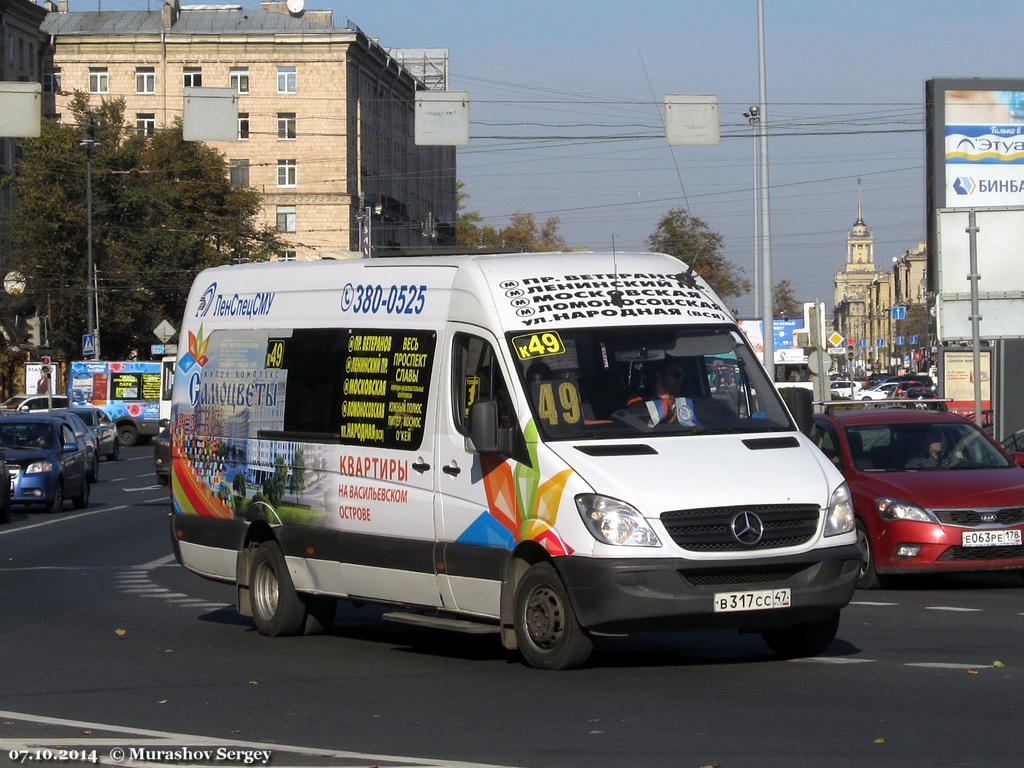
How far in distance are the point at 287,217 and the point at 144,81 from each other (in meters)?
10.9

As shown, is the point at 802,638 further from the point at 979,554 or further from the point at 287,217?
the point at 287,217

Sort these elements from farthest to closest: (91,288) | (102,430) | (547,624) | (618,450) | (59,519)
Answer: (91,288) → (102,430) → (59,519) → (547,624) → (618,450)

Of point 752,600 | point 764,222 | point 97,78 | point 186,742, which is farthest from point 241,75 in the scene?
point 186,742

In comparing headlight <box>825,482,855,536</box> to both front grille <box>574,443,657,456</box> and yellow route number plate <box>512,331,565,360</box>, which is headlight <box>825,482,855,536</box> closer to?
front grille <box>574,443,657,456</box>

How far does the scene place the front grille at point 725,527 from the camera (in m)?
9.09

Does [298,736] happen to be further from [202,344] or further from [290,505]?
[202,344]

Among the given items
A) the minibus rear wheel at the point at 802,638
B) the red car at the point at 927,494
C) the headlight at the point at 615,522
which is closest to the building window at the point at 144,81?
the red car at the point at 927,494

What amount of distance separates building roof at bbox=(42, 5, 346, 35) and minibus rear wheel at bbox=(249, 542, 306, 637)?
80.2m

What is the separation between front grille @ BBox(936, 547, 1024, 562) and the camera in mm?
14242

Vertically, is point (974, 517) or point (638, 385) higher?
point (638, 385)

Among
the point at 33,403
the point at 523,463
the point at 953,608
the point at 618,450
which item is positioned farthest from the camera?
the point at 33,403

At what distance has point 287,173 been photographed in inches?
3602

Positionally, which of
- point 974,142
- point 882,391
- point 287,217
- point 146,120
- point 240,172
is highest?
point 146,120

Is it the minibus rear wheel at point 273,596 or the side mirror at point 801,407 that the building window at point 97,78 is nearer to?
the minibus rear wheel at point 273,596
